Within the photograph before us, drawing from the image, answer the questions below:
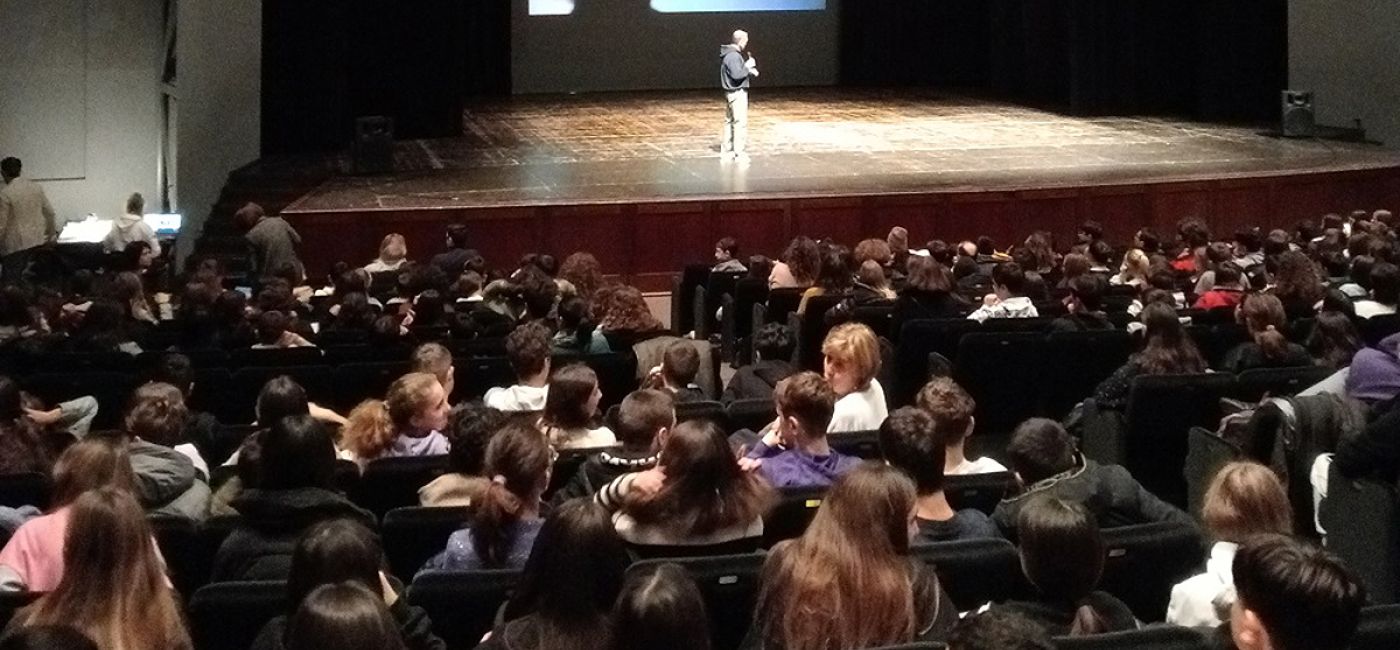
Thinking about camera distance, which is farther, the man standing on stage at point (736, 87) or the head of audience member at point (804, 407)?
the man standing on stage at point (736, 87)

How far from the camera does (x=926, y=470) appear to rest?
429 centimetres

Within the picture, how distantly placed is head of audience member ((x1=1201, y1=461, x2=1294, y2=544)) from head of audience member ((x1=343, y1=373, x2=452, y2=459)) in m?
2.55

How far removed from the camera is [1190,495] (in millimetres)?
5914

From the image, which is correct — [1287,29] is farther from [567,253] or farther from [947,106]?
[567,253]

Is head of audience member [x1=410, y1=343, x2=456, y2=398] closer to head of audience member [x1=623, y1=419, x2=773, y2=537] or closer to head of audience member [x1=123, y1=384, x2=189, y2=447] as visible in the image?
head of audience member [x1=123, y1=384, x2=189, y2=447]

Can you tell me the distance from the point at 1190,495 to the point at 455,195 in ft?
27.9

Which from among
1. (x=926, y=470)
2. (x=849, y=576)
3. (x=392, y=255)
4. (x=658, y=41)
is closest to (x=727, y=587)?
(x=849, y=576)

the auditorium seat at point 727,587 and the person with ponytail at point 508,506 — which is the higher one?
the person with ponytail at point 508,506

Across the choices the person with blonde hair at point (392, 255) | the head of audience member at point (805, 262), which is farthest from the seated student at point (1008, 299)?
the person with blonde hair at point (392, 255)

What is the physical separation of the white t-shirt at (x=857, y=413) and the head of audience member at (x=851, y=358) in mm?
47

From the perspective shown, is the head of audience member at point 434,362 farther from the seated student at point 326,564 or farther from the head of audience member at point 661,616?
the head of audience member at point 661,616

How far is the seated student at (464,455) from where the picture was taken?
4.50m

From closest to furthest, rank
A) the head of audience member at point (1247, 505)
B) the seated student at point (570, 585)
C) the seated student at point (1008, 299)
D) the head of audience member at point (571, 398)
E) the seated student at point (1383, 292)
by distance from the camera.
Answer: the seated student at point (570, 585) < the head of audience member at point (1247, 505) < the head of audience member at point (571, 398) < the seated student at point (1383, 292) < the seated student at point (1008, 299)

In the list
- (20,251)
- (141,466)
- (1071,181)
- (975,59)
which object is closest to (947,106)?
(975,59)
